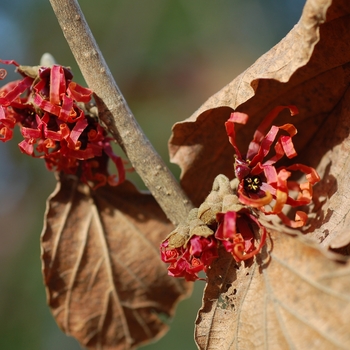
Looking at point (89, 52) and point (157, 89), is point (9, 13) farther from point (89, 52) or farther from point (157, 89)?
point (89, 52)

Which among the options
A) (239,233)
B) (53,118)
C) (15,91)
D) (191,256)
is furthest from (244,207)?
(15,91)

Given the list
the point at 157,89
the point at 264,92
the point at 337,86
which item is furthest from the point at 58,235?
the point at 157,89

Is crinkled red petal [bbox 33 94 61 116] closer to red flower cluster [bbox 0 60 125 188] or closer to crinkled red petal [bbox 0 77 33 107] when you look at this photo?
red flower cluster [bbox 0 60 125 188]

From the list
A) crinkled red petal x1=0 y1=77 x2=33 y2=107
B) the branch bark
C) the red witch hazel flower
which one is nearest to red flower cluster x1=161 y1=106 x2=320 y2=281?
the red witch hazel flower

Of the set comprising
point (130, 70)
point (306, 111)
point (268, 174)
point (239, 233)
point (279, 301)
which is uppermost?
point (306, 111)

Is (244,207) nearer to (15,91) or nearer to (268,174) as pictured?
(268,174)

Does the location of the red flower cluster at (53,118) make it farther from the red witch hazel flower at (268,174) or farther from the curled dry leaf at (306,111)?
the red witch hazel flower at (268,174)
